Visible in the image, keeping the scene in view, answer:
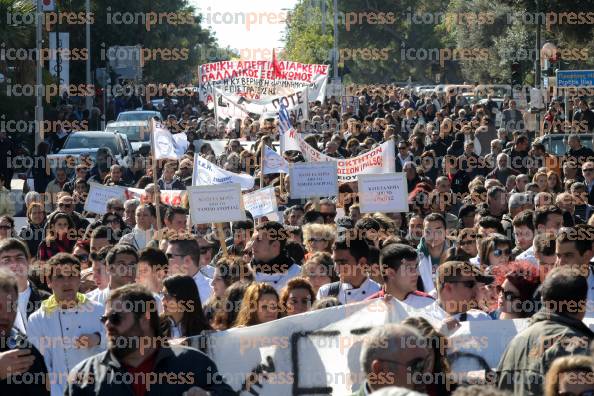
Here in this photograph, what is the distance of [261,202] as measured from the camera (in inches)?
609

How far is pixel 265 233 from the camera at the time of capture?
35.8 ft

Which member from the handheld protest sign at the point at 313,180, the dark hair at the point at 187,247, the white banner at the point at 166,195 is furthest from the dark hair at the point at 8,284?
the white banner at the point at 166,195

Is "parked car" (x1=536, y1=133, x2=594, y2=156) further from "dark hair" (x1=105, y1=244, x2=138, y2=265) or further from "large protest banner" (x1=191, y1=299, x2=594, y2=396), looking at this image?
"large protest banner" (x1=191, y1=299, x2=594, y2=396)

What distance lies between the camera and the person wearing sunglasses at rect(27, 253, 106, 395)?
8.23m

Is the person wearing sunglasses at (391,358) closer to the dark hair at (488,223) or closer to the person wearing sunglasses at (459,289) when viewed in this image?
the person wearing sunglasses at (459,289)

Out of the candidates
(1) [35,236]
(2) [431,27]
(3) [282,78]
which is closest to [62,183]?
(1) [35,236]

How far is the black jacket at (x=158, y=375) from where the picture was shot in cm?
596

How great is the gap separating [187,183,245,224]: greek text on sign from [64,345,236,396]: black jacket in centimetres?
738

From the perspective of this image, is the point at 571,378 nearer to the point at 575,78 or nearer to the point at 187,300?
the point at 187,300

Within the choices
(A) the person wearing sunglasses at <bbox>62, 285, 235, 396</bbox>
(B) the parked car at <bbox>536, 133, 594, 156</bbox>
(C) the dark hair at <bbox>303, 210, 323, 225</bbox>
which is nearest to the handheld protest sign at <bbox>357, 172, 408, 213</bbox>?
A: (C) the dark hair at <bbox>303, 210, 323, 225</bbox>

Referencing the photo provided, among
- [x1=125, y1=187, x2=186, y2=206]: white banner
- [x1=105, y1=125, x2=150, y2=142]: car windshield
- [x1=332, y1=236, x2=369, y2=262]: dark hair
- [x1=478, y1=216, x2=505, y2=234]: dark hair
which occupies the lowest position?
[x1=105, y1=125, x2=150, y2=142]: car windshield

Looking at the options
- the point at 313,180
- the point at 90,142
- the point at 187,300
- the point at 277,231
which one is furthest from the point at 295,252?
the point at 90,142

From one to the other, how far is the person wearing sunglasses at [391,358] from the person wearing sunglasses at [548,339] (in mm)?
972

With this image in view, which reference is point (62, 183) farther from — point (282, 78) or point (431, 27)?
point (431, 27)
